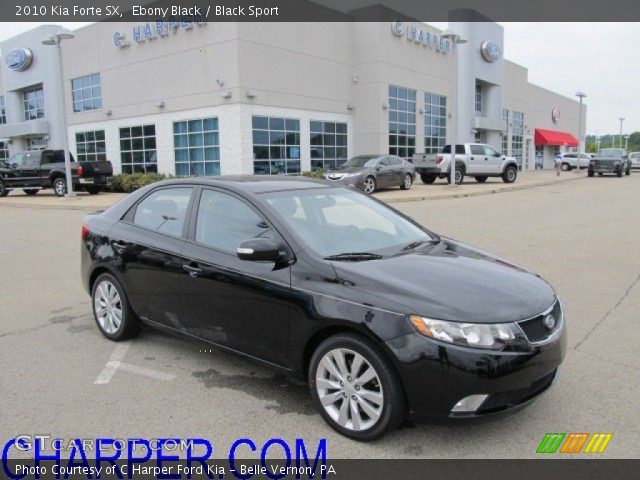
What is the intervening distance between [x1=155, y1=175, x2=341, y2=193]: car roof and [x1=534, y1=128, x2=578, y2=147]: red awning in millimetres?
54000

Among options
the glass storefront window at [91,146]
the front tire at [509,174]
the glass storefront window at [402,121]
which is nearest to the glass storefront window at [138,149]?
the glass storefront window at [91,146]

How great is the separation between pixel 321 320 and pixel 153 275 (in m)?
1.85

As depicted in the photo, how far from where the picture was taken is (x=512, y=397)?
3.13m

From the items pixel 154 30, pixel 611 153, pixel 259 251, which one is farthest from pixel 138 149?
pixel 611 153

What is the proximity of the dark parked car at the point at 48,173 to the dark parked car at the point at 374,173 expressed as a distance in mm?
10283

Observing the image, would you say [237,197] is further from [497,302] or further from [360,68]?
[360,68]

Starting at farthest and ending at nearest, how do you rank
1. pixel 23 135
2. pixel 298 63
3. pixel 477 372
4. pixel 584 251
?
pixel 23 135 < pixel 298 63 < pixel 584 251 < pixel 477 372

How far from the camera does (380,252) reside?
3.95m

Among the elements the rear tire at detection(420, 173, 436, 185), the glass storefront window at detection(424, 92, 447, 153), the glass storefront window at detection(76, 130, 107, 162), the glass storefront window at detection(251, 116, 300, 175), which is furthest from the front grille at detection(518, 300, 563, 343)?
the glass storefront window at detection(424, 92, 447, 153)

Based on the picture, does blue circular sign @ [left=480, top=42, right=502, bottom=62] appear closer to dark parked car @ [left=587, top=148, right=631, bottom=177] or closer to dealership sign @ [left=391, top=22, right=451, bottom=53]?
dealership sign @ [left=391, top=22, right=451, bottom=53]

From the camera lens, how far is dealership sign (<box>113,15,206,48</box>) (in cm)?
2642

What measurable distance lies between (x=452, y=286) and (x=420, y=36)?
34258mm

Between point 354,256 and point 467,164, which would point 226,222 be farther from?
point 467,164

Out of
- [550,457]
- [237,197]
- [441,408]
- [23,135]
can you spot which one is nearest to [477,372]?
[441,408]
